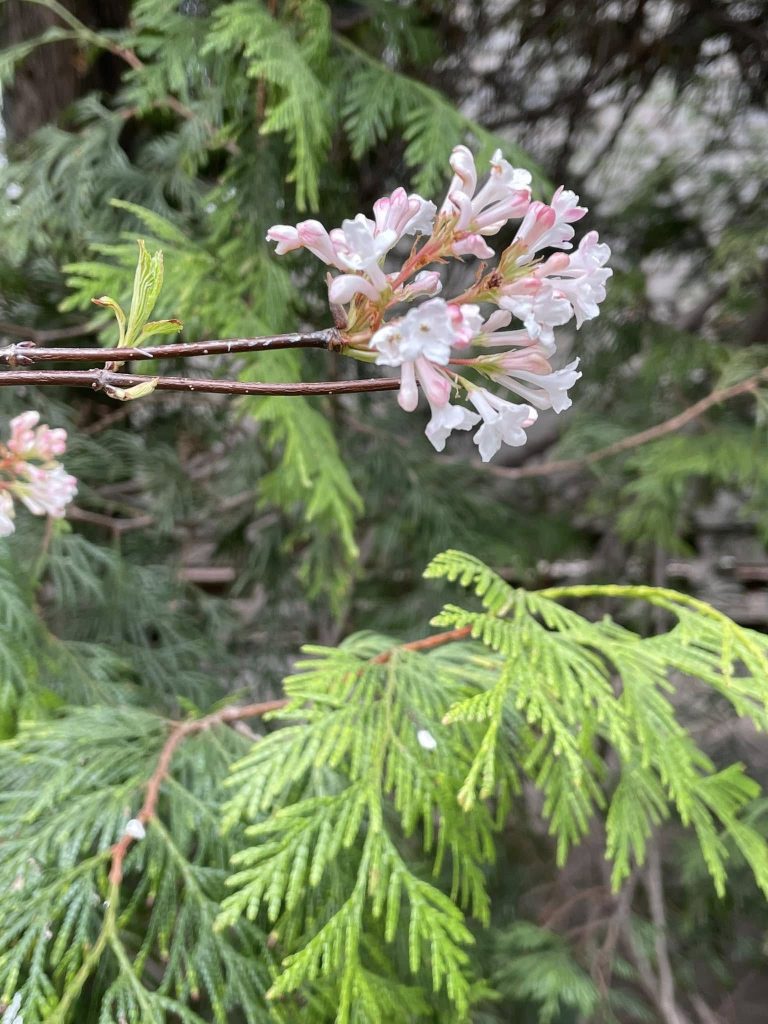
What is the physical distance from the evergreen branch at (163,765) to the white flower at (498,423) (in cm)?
38

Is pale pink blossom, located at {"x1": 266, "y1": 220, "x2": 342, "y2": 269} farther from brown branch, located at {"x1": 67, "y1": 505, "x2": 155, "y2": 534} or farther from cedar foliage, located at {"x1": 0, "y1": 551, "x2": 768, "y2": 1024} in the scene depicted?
brown branch, located at {"x1": 67, "y1": 505, "x2": 155, "y2": 534}

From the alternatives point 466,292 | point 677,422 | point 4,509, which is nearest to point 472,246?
point 466,292

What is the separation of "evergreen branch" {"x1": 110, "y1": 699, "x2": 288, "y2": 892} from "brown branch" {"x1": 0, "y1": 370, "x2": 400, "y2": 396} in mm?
412

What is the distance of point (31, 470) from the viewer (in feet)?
1.65

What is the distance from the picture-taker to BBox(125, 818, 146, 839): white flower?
530mm

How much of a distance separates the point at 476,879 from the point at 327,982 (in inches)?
5.9

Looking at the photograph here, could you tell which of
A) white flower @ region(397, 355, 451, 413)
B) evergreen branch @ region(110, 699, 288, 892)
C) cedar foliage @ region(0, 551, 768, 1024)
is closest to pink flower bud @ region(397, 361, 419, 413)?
white flower @ region(397, 355, 451, 413)

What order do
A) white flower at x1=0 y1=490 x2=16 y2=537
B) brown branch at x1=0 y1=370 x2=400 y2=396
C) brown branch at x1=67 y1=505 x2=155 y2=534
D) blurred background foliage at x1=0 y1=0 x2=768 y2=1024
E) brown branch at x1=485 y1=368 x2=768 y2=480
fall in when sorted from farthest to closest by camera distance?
brown branch at x1=67 y1=505 x2=155 y2=534 < brown branch at x1=485 y1=368 x2=768 y2=480 < blurred background foliage at x1=0 y1=0 x2=768 y2=1024 < white flower at x1=0 y1=490 x2=16 y2=537 < brown branch at x1=0 y1=370 x2=400 y2=396

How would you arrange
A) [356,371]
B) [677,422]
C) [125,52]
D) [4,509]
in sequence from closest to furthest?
[4,509]
[125,52]
[677,422]
[356,371]

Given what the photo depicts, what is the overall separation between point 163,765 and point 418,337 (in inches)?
19.0

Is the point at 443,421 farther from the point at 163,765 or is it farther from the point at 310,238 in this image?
the point at 163,765

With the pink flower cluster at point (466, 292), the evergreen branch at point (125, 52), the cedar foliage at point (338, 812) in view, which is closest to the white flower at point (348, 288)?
the pink flower cluster at point (466, 292)

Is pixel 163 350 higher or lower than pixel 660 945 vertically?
higher

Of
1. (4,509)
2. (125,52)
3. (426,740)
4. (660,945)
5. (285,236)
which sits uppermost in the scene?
(125,52)
